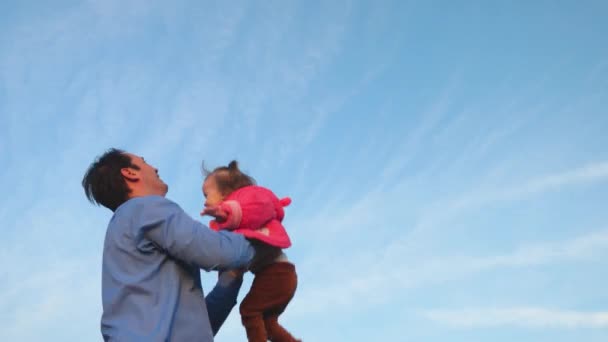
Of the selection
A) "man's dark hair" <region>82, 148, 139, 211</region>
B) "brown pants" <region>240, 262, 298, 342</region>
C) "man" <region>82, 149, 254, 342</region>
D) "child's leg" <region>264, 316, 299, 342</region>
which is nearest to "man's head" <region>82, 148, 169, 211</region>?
"man's dark hair" <region>82, 148, 139, 211</region>

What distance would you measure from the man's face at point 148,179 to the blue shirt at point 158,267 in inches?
15.6

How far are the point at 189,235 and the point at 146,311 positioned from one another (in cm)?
47

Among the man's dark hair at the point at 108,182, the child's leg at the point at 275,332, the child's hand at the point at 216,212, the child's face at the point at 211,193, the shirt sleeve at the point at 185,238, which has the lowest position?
the child's leg at the point at 275,332

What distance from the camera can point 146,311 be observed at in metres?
3.34

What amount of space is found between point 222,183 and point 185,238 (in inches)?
49.8

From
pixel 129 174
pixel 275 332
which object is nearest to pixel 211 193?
pixel 129 174

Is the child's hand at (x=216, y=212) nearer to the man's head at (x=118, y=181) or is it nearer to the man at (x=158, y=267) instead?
the man at (x=158, y=267)

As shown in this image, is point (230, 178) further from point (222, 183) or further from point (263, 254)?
point (263, 254)

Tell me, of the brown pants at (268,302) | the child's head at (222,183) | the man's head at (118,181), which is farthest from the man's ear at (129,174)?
the brown pants at (268,302)

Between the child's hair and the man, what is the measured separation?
945 mm

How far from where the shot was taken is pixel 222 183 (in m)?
4.59

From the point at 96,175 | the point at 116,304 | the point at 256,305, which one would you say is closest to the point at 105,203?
the point at 96,175

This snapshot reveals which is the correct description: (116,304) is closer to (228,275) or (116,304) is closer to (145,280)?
(145,280)

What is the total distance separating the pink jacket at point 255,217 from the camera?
3.88 meters
